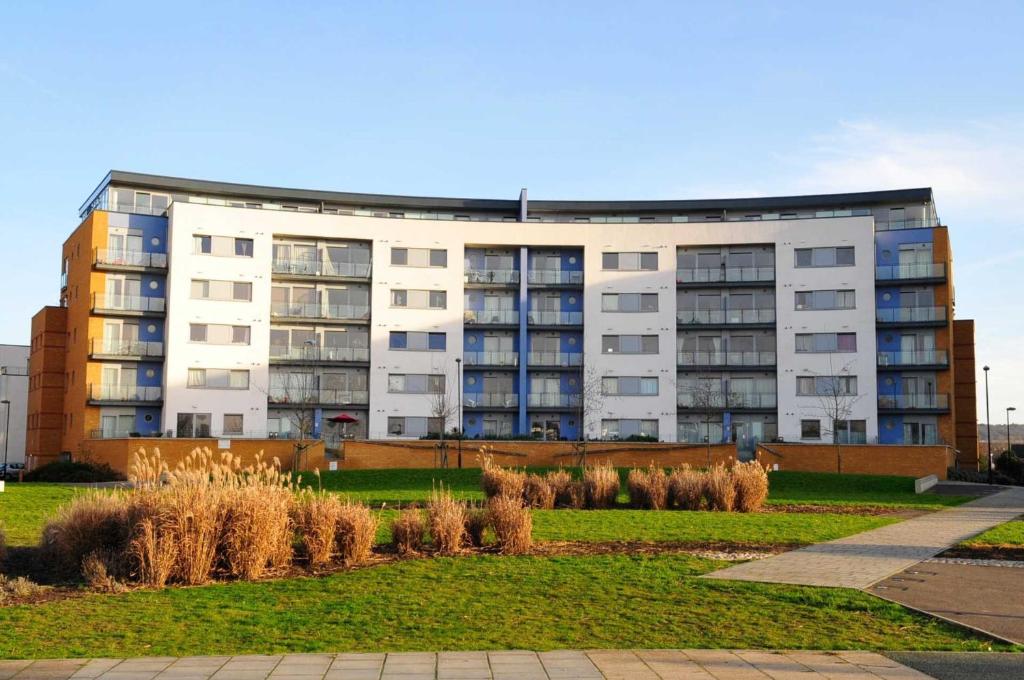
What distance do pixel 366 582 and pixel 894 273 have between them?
48.7 m

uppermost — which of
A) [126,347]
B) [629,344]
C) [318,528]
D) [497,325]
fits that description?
[497,325]

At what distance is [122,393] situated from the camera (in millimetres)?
52969

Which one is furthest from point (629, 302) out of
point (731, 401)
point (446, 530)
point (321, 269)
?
point (446, 530)

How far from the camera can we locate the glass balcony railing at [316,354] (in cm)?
5566

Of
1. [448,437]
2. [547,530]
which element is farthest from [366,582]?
[448,437]

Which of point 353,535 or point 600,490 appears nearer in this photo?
point 353,535

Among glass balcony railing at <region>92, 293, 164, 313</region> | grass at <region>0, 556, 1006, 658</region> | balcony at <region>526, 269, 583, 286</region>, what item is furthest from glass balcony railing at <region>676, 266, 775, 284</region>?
grass at <region>0, 556, 1006, 658</region>

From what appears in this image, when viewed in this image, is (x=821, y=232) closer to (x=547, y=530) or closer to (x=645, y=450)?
(x=645, y=450)

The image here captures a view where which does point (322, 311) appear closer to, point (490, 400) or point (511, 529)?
point (490, 400)

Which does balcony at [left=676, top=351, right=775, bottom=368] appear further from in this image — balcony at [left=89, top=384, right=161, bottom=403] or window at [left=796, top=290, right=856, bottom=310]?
balcony at [left=89, top=384, right=161, bottom=403]

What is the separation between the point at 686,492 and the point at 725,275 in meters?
35.4

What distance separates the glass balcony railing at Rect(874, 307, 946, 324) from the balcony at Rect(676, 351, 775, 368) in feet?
20.1

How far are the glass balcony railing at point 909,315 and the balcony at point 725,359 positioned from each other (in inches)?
241

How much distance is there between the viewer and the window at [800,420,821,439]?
54.7 metres
